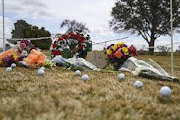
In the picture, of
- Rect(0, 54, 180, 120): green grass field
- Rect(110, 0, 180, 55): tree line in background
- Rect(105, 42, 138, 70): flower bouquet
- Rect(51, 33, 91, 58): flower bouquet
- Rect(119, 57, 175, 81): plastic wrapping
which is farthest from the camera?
Rect(110, 0, 180, 55): tree line in background

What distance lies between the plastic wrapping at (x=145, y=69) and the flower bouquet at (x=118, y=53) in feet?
0.53

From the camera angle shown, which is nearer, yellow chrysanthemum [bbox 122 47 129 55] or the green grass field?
the green grass field

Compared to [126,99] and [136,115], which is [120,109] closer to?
[136,115]

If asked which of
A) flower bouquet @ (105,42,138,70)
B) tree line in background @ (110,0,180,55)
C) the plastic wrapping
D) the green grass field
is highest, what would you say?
tree line in background @ (110,0,180,55)

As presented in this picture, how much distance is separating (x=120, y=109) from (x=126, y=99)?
47 centimetres

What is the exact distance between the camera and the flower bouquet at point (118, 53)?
762 centimetres

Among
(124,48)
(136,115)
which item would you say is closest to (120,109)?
(136,115)

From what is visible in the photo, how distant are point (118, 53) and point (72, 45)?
91.2 inches

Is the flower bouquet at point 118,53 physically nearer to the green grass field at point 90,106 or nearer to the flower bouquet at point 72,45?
the flower bouquet at point 72,45

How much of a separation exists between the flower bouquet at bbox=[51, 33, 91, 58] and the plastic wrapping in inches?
82.7

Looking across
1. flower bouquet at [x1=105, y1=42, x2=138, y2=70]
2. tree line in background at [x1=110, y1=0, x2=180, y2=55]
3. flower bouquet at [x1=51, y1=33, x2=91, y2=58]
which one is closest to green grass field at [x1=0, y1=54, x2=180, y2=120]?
flower bouquet at [x1=105, y1=42, x2=138, y2=70]

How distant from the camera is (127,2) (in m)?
28.3

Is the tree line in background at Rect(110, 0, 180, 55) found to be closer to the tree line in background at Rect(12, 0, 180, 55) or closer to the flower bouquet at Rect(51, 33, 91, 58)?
the tree line in background at Rect(12, 0, 180, 55)

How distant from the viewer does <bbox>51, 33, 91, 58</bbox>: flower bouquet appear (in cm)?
939
